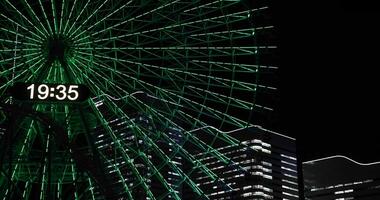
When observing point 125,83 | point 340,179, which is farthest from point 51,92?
point 340,179

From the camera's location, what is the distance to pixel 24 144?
23.4 meters

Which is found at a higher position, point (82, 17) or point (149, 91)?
point (82, 17)

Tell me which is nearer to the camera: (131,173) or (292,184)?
(131,173)

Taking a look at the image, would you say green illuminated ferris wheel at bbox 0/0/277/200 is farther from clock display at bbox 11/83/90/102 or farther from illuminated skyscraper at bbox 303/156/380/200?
illuminated skyscraper at bbox 303/156/380/200

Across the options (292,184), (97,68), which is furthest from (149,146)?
(292,184)

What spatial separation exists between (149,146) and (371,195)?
8045 cm

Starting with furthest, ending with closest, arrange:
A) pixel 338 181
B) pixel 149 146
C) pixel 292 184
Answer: pixel 338 181 → pixel 292 184 → pixel 149 146

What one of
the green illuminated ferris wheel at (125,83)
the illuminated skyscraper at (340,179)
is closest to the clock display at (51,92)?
the green illuminated ferris wheel at (125,83)

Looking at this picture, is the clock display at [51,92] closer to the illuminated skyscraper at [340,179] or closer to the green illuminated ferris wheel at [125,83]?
the green illuminated ferris wheel at [125,83]

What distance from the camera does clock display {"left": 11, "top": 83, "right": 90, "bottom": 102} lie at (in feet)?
70.1

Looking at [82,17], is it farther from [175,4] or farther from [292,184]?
[292,184]

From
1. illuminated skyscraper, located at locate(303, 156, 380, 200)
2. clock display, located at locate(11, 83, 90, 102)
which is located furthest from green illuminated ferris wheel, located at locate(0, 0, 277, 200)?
illuminated skyscraper, located at locate(303, 156, 380, 200)

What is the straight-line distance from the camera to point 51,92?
21734mm

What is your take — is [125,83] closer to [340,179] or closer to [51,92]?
[51,92]
